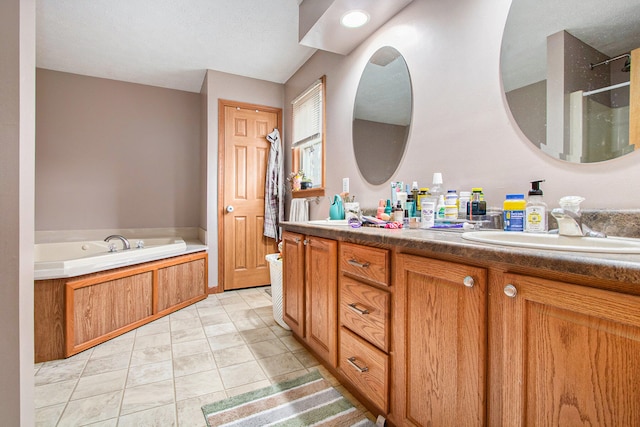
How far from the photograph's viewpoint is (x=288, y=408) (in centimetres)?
142

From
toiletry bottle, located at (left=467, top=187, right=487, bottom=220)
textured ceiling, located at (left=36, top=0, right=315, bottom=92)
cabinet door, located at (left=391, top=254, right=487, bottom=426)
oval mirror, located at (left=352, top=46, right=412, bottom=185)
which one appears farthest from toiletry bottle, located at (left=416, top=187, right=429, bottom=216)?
textured ceiling, located at (left=36, top=0, right=315, bottom=92)

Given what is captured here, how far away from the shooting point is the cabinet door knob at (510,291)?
0.72 metres

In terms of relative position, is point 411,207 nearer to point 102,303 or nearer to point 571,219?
point 571,219

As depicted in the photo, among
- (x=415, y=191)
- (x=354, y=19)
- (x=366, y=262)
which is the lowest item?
(x=366, y=262)

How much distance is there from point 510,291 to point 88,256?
2.91m

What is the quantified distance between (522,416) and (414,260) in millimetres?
480

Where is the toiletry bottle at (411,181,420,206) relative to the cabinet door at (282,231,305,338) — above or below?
above

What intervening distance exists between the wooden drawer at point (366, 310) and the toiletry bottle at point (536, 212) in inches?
23.4

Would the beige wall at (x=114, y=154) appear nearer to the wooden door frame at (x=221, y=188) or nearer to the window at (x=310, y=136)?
the wooden door frame at (x=221, y=188)

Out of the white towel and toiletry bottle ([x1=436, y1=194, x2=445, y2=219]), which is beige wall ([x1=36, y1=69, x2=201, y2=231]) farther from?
toiletry bottle ([x1=436, y1=194, x2=445, y2=219])

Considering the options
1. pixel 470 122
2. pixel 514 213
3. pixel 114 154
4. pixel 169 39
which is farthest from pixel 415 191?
pixel 114 154

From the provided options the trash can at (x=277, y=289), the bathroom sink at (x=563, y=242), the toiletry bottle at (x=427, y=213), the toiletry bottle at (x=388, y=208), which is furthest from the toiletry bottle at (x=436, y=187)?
the trash can at (x=277, y=289)

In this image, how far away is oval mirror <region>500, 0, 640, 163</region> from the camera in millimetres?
979

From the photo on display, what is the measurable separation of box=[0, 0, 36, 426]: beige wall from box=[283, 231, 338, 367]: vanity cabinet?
45.4 inches
